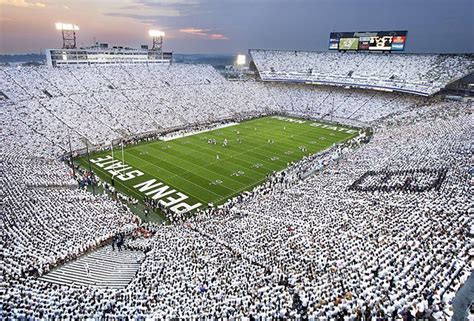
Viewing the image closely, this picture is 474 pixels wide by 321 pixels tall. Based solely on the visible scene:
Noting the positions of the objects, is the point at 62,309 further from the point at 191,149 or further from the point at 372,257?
the point at 191,149

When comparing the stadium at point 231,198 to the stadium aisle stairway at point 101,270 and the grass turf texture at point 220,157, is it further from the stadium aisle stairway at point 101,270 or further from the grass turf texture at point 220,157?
the grass turf texture at point 220,157

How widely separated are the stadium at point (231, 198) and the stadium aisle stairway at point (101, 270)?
0.10 m

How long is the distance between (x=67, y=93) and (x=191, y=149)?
73.1 feet

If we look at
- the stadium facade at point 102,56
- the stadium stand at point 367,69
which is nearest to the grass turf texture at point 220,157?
the stadium stand at point 367,69

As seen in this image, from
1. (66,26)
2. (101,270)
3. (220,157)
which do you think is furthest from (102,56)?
(101,270)

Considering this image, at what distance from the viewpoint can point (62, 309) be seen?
11312mm

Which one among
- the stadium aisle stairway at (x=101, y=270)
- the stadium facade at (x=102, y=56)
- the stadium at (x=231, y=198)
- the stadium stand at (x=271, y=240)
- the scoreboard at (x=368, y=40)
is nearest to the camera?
the stadium stand at (x=271, y=240)

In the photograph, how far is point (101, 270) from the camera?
50.5 feet

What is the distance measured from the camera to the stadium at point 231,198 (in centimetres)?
1160

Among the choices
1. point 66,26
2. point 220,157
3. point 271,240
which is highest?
point 66,26

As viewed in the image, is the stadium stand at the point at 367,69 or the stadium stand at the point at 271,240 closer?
the stadium stand at the point at 271,240

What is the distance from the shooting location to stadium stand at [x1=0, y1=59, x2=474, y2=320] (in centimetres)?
1115

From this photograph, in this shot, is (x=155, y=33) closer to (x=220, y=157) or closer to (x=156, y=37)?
(x=156, y=37)

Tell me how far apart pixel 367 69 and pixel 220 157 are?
40.2m
